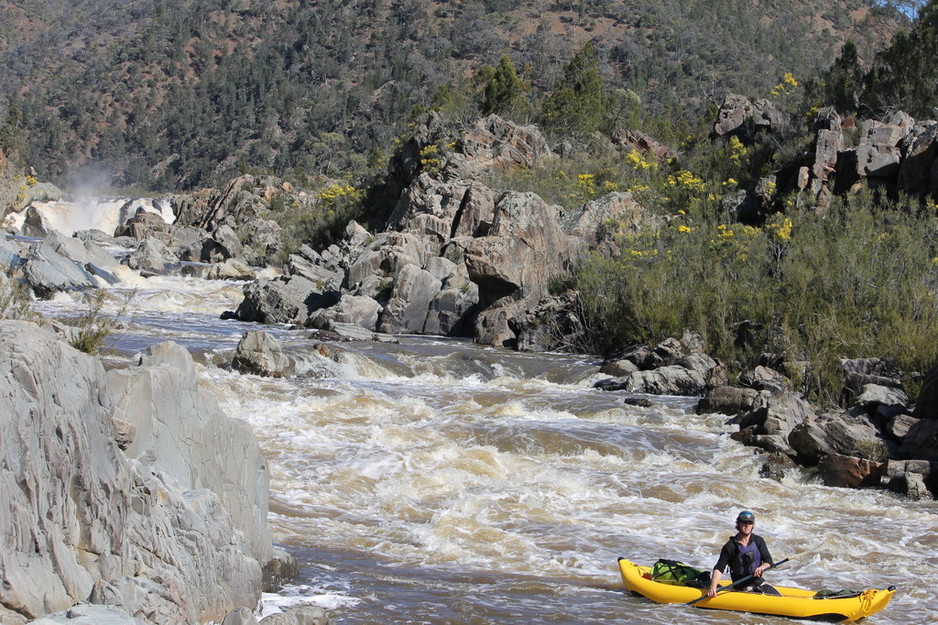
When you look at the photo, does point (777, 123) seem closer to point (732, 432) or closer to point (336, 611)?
point (732, 432)

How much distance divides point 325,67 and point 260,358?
93.4 m

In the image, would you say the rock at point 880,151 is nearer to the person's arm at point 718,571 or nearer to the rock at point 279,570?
the person's arm at point 718,571

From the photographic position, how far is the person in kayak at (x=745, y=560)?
711 cm

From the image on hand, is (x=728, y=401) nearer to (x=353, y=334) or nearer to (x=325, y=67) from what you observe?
(x=353, y=334)

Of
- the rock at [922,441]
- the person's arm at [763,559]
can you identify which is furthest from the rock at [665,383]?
the person's arm at [763,559]

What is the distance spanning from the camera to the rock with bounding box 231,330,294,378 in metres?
14.5

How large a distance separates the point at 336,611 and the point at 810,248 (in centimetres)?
1279

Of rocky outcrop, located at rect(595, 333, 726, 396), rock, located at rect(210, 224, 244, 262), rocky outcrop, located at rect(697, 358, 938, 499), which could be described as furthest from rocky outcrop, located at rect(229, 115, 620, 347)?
rocky outcrop, located at rect(697, 358, 938, 499)

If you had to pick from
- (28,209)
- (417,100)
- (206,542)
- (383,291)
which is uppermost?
(417,100)

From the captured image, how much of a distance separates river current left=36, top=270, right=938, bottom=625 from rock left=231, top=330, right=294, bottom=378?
0.81 feet

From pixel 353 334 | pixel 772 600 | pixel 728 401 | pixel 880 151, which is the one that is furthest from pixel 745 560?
pixel 880 151

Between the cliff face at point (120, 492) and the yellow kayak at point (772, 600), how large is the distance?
2.80 m

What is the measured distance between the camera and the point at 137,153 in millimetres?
101438

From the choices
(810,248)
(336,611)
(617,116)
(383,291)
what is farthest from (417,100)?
(336,611)
